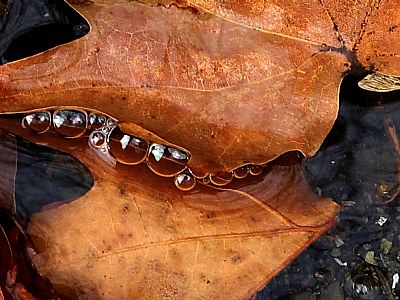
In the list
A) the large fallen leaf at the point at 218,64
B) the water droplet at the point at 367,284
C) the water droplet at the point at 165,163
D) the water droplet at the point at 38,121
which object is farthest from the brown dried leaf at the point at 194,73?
the water droplet at the point at 367,284

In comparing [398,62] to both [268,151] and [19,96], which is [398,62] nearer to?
[268,151]

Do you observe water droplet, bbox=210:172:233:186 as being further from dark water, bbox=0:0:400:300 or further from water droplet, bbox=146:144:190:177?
dark water, bbox=0:0:400:300

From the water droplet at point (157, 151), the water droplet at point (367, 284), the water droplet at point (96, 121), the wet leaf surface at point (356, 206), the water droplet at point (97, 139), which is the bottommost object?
the water droplet at point (367, 284)

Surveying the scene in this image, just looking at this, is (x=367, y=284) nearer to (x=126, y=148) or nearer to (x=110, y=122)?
(x=126, y=148)

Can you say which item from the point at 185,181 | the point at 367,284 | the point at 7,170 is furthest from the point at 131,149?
the point at 367,284

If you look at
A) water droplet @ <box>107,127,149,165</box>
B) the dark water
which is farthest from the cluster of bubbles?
the dark water

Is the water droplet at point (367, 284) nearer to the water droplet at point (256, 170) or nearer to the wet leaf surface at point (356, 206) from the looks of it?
the wet leaf surface at point (356, 206)
